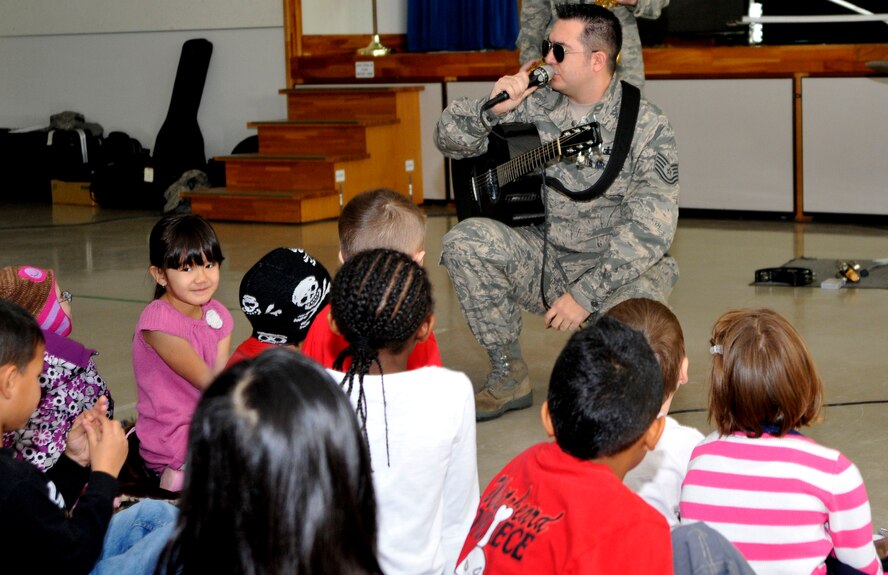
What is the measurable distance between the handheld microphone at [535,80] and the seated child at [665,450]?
1324 mm

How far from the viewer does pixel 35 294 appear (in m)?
2.50

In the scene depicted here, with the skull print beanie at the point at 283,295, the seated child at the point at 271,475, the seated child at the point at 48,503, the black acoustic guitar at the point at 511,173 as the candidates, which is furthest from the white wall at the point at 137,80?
the seated child at the point at 271,475

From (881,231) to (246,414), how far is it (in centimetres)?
564

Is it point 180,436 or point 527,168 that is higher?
point 527,168

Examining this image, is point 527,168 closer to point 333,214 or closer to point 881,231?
point 881,231

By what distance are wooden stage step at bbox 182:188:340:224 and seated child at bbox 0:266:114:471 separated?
4441mm

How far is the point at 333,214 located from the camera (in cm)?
732

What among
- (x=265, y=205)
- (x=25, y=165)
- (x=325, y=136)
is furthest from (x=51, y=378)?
(x=25, y=165)

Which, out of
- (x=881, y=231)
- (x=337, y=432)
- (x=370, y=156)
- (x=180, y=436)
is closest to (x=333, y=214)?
(x=370, y=156)

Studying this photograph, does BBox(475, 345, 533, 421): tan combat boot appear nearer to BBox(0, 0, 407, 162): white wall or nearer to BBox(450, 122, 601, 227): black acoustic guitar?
BBox(450, 122, 601, 227): black acoustic guitar

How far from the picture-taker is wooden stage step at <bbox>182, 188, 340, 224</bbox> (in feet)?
23.0

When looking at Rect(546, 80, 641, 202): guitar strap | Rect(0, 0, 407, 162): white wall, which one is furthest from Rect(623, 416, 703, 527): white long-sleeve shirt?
Rect(0, 0, 407, 162): white wall

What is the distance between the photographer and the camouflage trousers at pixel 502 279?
125 inches

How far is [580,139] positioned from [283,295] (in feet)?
3.82
